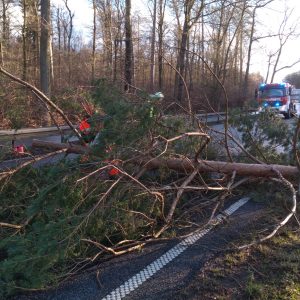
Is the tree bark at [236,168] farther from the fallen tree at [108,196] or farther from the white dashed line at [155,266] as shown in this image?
the white dashed line at [155,266]

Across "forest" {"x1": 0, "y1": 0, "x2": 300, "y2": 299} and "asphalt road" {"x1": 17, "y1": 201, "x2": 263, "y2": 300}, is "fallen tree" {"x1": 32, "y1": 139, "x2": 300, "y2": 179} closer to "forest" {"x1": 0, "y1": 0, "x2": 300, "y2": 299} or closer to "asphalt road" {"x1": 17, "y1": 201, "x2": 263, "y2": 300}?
"forest" {"x1": 0, "y1": 0, "x2": 300, "y2": 299}

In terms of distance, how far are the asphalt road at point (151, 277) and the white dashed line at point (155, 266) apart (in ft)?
0.10

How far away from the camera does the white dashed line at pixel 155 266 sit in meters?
2.92

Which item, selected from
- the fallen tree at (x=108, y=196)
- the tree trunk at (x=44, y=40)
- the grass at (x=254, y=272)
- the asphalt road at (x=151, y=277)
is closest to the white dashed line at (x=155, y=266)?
the asphalt road at (x=151, y=277)

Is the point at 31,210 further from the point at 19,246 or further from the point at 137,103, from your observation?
the point at 137,103

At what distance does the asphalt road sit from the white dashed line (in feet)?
0.10

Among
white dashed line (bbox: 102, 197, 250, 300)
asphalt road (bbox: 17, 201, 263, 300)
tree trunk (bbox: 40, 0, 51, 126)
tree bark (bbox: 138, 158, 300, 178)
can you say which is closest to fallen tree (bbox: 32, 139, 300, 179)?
tree bark (bbox: 138, 158, 300, 178)

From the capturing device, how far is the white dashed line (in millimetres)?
2924

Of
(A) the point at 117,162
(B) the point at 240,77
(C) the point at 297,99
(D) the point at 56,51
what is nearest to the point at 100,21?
(D) the point at 56,51

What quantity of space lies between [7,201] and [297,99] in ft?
79.1

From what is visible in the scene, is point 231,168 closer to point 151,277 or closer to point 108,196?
point 108,196

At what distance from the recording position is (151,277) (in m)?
3.16

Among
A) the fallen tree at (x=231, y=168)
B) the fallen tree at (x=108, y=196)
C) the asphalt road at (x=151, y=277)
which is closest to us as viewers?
the fallen tree at (x=108, y=196)

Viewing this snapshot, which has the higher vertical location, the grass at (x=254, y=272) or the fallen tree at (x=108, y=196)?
the fallen tree at (x=108, y=196)
